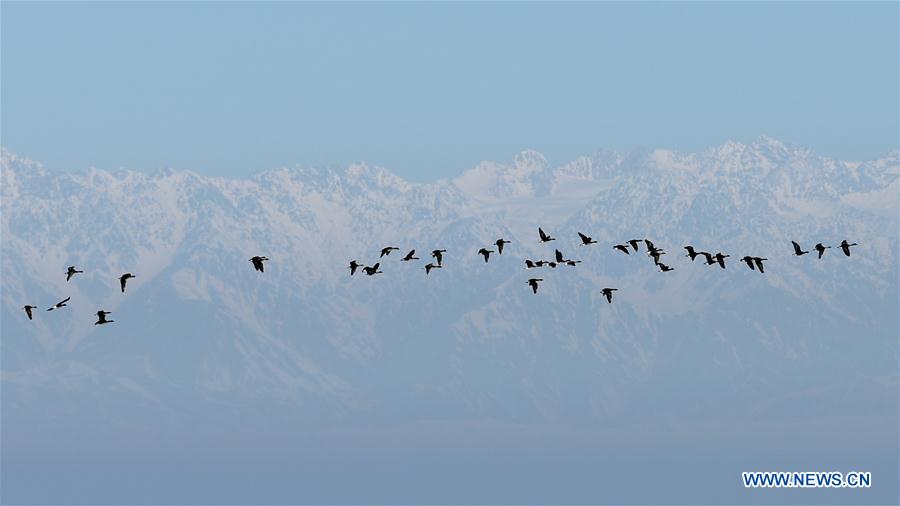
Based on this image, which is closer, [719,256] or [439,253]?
[719,256]

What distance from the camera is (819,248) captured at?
14350 centimetres

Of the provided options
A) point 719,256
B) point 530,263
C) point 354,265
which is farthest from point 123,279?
point 719,256

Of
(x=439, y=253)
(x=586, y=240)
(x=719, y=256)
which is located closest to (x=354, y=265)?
(x=439, y=253)

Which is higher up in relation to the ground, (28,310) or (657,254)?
(657,254)

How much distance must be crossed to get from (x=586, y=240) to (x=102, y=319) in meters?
36.2

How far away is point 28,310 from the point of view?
138 m

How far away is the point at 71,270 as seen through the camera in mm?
148250

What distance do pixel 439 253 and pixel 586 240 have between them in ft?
40.6

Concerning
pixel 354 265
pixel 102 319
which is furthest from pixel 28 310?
pixel 354 265

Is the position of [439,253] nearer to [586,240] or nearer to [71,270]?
[586,240]

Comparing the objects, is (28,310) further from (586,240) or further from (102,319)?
(586,240)

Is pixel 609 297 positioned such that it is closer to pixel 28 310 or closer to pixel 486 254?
pixel 486 254

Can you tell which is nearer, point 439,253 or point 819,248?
point 819,248

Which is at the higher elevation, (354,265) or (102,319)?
(354,265)
